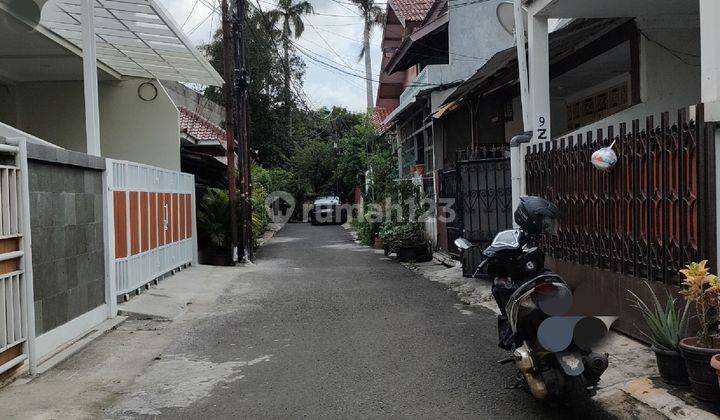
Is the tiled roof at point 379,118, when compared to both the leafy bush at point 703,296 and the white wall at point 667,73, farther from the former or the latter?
the leafy bush at point 703,296

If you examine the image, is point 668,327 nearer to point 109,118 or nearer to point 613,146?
point 613,146

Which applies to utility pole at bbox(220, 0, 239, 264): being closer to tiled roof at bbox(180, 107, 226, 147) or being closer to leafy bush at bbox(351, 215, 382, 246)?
tiled roof at bbox(180, 107, 226, 147)

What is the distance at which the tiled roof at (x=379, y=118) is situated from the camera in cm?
2701

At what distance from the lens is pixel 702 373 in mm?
4309

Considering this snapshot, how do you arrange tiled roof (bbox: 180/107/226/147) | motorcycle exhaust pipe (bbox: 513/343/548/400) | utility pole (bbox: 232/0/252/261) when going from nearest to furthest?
motorcycle exhaust pipe (bbox: 513/343/548/400)
utility pole (bbox: 232/0/252/261)
tiled roof (bbox: 180/107/226/147)

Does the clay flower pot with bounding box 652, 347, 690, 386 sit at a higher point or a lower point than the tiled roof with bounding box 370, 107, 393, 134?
lower

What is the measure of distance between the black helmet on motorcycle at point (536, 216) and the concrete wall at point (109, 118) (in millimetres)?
11481

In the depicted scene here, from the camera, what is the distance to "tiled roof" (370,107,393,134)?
27009mm

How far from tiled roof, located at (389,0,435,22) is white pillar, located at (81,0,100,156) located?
17.4 metres

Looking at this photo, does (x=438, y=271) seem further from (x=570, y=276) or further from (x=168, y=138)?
(x=168, y=138)

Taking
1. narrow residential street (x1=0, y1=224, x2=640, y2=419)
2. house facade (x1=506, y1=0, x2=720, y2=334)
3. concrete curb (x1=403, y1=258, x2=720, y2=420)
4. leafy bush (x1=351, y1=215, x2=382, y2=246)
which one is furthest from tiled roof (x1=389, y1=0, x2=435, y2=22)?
concrete curb (x1=403, y1=258, x2=720, y2=420)

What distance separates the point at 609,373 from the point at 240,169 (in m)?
12.5

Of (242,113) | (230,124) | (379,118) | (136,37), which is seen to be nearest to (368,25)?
(379,118)

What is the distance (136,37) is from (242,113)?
6.39 m
